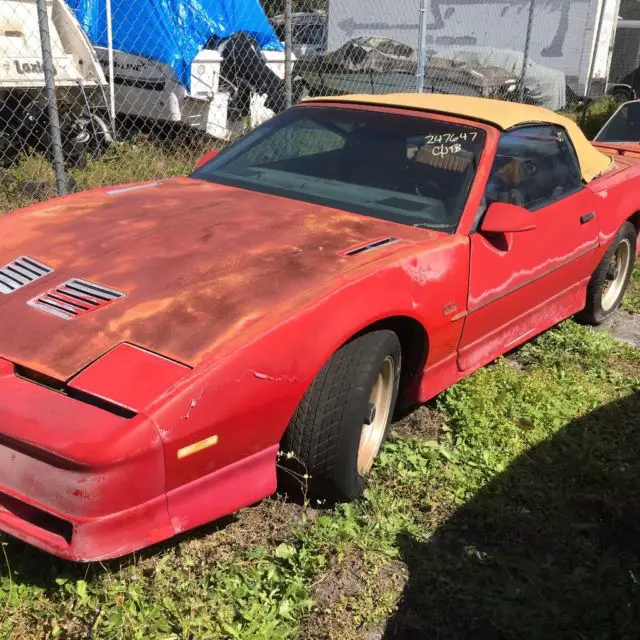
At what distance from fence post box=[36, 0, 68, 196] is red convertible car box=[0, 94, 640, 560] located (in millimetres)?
1441

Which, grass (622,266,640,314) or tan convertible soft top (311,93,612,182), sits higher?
tan convertible soft top (311,93,612,182)

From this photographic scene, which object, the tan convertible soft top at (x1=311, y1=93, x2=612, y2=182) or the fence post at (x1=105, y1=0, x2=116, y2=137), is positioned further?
the fence post at (x1=105, y1=0, x2=116, y2=137)

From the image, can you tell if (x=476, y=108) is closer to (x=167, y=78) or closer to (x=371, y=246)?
(x=371, y=246)

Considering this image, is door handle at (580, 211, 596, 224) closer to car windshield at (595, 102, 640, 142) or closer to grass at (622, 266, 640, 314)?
grass at (622, 266, 640, 314)

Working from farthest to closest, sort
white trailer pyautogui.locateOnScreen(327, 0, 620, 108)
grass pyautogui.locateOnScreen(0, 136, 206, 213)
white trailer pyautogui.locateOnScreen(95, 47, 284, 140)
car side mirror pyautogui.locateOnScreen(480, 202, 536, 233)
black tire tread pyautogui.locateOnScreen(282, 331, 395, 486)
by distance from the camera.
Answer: white trailer pyautogui.locateOnScreen(327, 0, 620, 108) < white trailer pyautogui.locateOnScreen(95, 47, 284, 140) < grass pyautogui.locateOnScreen(0, 136, 206, 213) < car side mirror pyautogui.locateOnScreen(480, 202, 536, 233) < black tire tread pyautogui.locateOnScreen(282, 331, 395, 486)

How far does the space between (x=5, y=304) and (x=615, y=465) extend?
2.55 m

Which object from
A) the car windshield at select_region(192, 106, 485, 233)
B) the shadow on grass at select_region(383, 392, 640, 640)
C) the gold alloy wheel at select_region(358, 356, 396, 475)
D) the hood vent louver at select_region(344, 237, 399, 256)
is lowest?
the shadow on grass at select_region(383, 392, 640, 640)

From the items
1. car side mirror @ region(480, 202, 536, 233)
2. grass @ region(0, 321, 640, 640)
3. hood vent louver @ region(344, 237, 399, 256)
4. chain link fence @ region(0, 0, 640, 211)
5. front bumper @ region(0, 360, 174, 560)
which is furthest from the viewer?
chain link fence @ region(0, 0, 640, 211)

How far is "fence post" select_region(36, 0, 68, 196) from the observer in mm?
4617

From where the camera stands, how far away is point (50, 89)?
4.73 m

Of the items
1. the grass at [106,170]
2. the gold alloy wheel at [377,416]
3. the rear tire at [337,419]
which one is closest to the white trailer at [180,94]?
the grass at [106,170]

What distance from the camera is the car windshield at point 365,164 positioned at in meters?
3.30

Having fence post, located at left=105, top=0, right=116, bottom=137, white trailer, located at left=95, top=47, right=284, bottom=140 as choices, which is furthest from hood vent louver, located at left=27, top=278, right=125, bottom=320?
white trailer, located at left=95, top=47, right=284, bottom=140

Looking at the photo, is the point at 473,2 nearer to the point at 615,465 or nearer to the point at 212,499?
the point at 615,465
